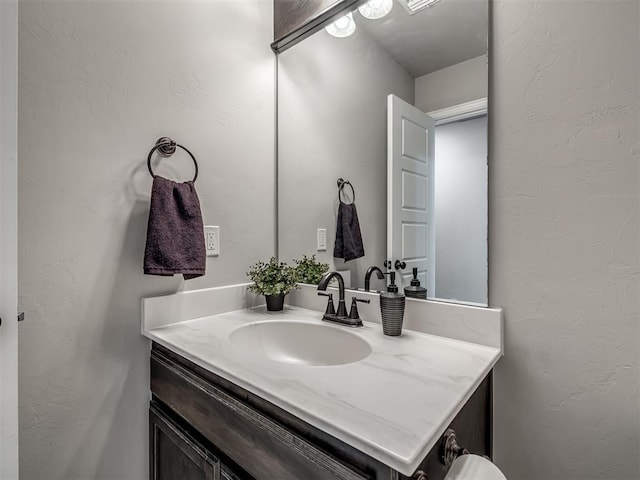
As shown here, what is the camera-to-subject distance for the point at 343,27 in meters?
1.33

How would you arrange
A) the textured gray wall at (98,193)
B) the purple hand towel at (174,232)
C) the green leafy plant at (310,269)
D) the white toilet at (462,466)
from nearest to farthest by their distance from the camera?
the white toilet at (462,466) → the textured gray wall at (98,193) → the purple hand towel at (174,232) → the green leafy plant at (310,269)

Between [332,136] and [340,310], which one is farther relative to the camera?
[332,136]

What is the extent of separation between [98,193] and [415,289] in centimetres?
102

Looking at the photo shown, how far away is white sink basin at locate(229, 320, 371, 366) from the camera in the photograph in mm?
1065

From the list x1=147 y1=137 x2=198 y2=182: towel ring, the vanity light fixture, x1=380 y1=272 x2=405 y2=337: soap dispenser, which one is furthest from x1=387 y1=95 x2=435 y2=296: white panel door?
x1=147 y1=137 x2=198 y2=182: towel ring

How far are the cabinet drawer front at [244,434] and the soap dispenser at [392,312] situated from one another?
17.8 inches

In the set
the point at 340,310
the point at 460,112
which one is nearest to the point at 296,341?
the point at 340,310

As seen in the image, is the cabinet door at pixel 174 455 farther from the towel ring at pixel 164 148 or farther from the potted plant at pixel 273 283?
the towel ring at pixel 164 148

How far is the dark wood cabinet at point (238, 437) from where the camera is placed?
577 mm

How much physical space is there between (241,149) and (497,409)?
1.26 metres

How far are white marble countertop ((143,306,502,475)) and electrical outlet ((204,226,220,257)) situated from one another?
1.05 ft

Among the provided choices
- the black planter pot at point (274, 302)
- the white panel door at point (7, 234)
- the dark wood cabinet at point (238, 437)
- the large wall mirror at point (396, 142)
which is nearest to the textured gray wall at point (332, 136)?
the large wall mirror at point (396, 142)

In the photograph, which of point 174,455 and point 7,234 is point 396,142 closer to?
point 7,234

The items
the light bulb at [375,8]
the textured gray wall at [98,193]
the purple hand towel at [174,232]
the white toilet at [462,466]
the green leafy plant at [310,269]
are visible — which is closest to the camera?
the white toilet at [462,466]
